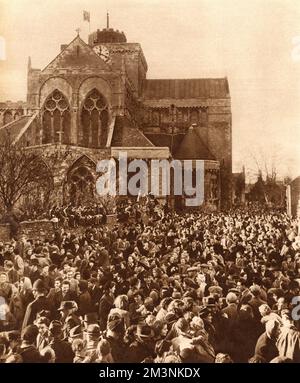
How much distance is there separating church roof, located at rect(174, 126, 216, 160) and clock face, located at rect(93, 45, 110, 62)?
4.83 ft

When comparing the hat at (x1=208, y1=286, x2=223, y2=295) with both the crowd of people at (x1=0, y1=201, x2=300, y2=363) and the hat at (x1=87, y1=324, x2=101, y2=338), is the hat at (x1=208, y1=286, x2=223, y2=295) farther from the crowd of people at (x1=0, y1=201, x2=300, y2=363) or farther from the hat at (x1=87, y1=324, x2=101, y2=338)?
the hat at (x1=87, y1=324, x2=101, y2=338)

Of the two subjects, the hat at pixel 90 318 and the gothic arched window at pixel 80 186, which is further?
the gothic arched window at pixel 80 186

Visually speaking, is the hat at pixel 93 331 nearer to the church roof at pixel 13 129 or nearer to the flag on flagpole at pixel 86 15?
the church roof at pixel 13 129

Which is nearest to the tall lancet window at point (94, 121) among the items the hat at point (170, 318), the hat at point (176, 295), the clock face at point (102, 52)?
the clock face at point (102, 52)

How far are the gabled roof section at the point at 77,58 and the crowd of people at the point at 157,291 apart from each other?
196 centimetres

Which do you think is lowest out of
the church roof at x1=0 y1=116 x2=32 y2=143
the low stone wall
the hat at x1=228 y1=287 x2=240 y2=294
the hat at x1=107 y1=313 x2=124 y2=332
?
the hat at x1=107 y1=313 x2=124 y2=332

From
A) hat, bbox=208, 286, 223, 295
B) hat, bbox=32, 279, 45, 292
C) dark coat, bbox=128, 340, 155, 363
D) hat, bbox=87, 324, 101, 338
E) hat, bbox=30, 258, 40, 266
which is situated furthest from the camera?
hat, bbox=30, 258, 40, 266

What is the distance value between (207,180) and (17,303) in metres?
2.52

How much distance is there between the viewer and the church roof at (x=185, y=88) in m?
6.16

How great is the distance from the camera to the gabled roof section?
6359 mm

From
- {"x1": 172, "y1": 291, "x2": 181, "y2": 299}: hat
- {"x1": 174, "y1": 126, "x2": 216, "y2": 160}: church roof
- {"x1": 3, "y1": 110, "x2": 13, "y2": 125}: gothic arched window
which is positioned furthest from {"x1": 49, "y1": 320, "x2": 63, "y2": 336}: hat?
{"x1": 3, "y1": 110, "x2": 13, "y2": 125}: gothic arched window

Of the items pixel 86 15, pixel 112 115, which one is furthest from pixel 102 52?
pixel 112 115

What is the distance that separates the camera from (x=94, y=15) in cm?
602

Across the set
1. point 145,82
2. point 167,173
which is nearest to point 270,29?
point 145,82
